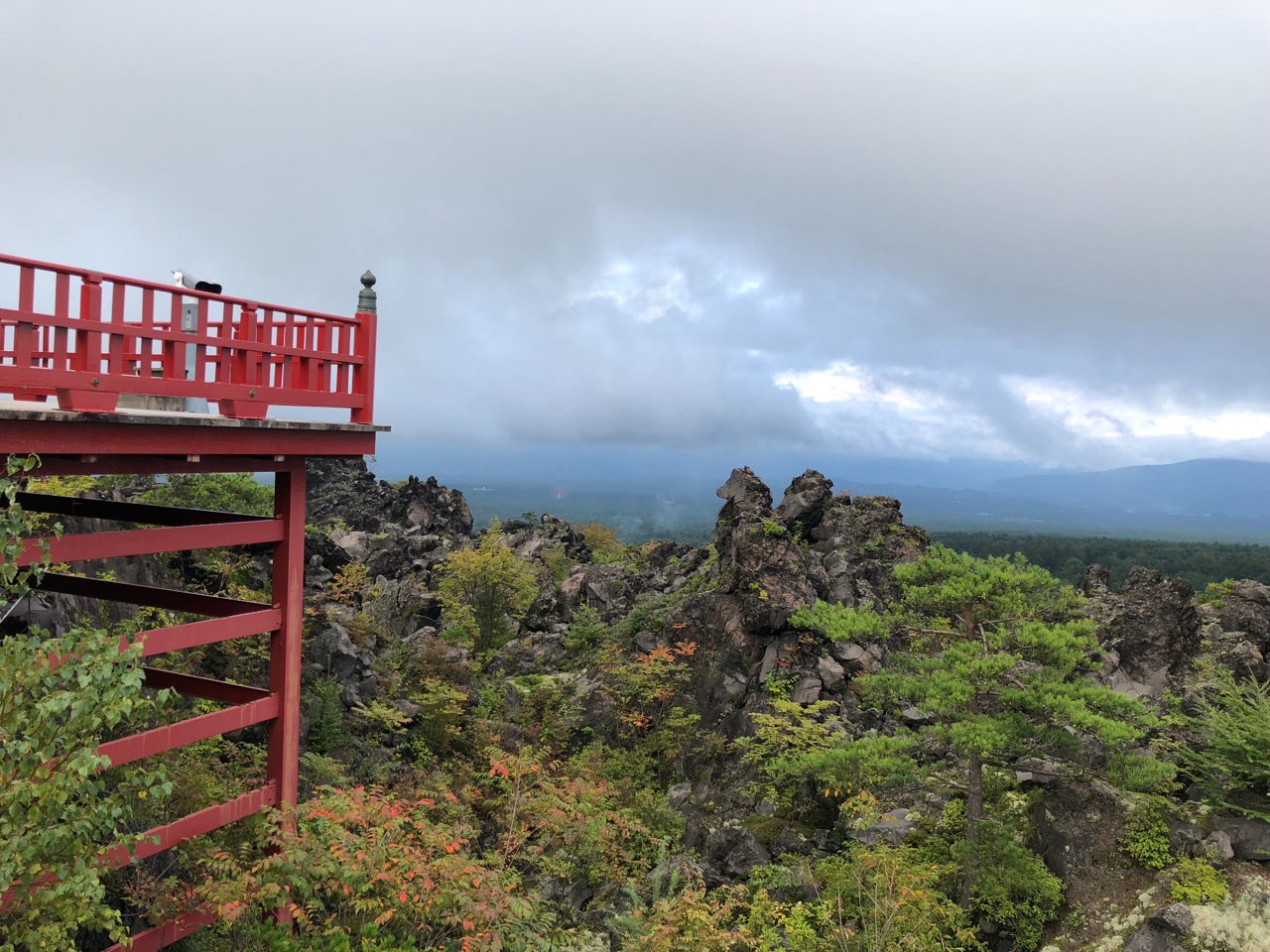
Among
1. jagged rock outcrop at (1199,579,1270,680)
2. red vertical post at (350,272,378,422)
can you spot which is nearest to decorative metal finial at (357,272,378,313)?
red vertical post at (350,272,378,422)

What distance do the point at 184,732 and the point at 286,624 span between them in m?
1.35

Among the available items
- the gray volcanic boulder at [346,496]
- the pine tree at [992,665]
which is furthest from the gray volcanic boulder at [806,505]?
the gray volcanic boulder at [346,496]

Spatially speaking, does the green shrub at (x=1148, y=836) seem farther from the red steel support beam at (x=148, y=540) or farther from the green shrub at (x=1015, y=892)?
the red steel support beam at (x=148, y=540)

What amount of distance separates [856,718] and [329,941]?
41.9 ft

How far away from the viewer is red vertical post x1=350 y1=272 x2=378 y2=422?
8.08 metres

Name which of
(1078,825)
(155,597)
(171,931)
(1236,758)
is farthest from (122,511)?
(1236,758)

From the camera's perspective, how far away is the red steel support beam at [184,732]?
21.3ft

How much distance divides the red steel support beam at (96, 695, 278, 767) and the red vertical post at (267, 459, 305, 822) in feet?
0.63

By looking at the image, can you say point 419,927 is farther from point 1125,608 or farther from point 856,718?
point 1125,608

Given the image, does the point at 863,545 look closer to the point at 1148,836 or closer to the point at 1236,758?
the point at 1236,758

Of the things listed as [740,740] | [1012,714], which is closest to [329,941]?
[1012,714]

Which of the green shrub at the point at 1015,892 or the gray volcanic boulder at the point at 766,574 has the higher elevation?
the gray volcanic boulder at the point at 766,574

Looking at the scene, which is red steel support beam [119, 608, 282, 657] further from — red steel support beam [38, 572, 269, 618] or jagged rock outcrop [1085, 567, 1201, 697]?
jagged rock outcrop [1085, 567, 1201, 697]

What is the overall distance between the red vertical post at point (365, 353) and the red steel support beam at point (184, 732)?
3160 mm
